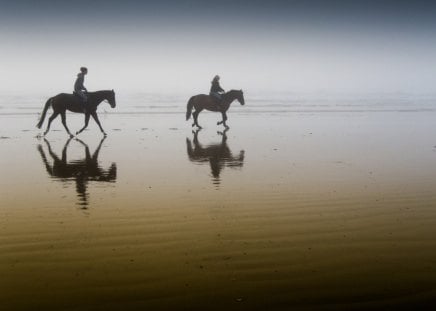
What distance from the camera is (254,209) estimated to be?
7426 mm

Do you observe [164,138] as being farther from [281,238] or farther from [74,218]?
[281,238]

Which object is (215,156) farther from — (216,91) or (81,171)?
(216,91)

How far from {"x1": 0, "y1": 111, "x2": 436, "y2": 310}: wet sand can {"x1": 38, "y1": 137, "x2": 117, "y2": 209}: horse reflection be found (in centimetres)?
4

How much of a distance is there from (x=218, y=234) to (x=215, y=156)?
8.16 metres

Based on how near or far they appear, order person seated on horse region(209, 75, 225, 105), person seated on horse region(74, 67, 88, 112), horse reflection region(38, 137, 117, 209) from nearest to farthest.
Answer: horse reflection region(38, 137, 117, 209)
person seated on horse region(74, 67, 88, 112)
person seated on horse region(209, 75, 225, 105)

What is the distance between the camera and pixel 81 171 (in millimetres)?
11492

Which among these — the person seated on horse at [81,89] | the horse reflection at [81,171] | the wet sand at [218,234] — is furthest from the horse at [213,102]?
the wet sand at [218,234]

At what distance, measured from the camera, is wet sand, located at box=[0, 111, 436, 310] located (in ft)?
14.0

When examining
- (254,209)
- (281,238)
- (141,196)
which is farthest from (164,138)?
(281,238)

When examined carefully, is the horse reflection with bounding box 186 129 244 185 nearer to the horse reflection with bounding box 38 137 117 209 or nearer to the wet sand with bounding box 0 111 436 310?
the wet sand with bounding box 0 111 436 310

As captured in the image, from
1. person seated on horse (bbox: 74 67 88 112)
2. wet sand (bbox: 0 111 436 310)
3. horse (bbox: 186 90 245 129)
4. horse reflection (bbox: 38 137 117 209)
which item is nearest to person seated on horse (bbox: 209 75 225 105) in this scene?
horse (bbox: 186 90 245 129)

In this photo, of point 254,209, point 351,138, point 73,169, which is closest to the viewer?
point 254,209

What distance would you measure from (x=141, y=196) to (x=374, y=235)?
3.98 m

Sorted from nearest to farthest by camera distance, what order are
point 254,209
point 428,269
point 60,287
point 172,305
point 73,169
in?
point 172,305 → point 60,287 → point 428,269 → point 254,209 → point 73,169
